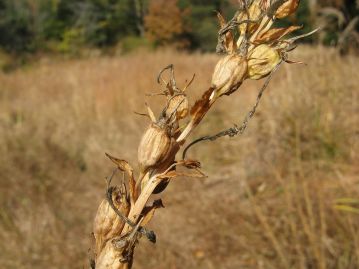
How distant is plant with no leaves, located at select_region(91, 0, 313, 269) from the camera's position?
1.16 ft

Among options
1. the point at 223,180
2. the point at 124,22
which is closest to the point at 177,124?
the point at 223,180

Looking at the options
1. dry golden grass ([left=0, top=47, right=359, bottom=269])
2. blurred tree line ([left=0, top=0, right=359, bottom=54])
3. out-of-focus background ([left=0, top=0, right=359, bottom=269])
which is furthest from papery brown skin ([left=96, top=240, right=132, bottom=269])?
dry golden grass ([left=0, top=47, right=359, bottom=269])

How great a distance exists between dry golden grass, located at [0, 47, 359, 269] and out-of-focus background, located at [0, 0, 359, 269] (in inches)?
0.5

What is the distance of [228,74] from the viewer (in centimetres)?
35

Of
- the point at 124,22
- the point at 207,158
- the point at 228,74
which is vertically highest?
the point at 228,74

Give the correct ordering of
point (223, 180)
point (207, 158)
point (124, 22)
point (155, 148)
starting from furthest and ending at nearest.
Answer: point (124, 22) < point (207, 158) < point (223, 180) < point (155, 148)

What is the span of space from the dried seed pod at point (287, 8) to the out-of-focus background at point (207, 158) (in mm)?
1039

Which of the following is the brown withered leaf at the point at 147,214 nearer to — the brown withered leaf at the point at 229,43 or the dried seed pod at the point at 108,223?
the dried seed pod at the point at 108,223

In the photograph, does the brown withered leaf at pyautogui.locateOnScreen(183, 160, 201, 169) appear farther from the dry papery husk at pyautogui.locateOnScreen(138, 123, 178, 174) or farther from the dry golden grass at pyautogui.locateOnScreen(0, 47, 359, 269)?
the dry golden grass at pyautogui.locateOnScreen(0, 47, 359, 269)

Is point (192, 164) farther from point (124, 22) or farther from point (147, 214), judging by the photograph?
point (124, 22)

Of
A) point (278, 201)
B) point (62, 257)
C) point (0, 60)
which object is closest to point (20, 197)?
point (62, 257)

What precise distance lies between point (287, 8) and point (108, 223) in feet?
0.65

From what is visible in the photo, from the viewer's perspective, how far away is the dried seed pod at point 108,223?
1.20 feet

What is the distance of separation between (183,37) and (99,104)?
128cm
